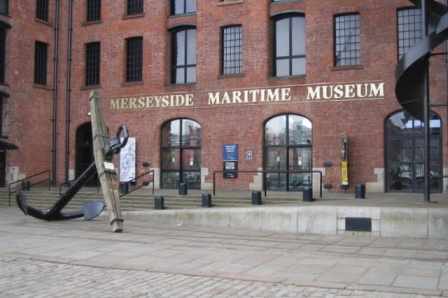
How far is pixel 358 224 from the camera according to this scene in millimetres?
13164

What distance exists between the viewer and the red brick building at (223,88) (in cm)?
2062

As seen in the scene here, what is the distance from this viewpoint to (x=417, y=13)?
67.3ft

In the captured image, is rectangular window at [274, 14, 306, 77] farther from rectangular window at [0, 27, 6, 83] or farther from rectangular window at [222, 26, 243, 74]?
rectangular window at [0, 27, 6, 83]

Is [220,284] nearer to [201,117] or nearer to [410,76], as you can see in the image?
[410,76]

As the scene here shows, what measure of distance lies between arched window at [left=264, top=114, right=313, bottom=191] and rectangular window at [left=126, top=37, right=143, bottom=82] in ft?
24.5

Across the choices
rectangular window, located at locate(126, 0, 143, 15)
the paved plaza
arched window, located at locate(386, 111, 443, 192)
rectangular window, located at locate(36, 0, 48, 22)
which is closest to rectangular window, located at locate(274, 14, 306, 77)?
arched window, located at locate(386, 111, 443, 192)

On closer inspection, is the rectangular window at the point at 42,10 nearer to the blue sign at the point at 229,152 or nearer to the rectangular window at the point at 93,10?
the rectangular window at the point at 93,10

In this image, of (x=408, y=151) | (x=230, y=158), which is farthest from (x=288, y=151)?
(x=408, y=151)

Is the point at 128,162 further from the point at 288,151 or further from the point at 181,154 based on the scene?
the point at 288,151

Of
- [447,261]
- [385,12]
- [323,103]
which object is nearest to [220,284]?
[447,261]

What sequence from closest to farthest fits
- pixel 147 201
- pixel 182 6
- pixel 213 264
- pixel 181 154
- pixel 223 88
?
pixel 213 264 < pixel 147 201 < pixel 223 88 < pixel 181 154 < pixel 182 6

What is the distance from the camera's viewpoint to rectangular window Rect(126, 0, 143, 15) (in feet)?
84.5

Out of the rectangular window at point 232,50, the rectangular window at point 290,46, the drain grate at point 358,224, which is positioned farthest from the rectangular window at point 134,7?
the drain grate at point 358,224

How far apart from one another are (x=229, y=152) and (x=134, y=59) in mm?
7341
